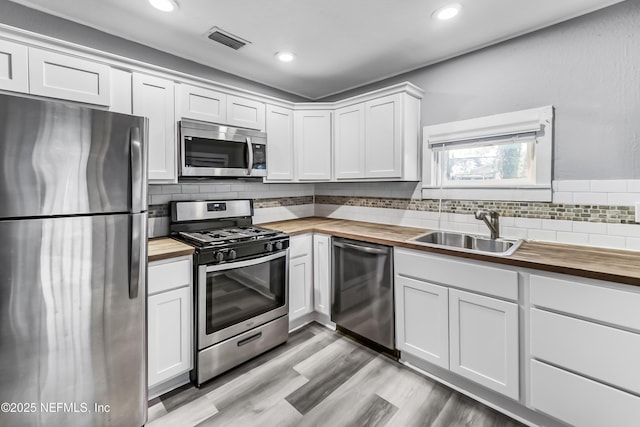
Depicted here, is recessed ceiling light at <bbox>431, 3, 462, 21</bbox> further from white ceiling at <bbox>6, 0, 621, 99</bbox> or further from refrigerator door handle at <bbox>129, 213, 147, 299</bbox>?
refrigerator door handle at <bbox>129, 213, 147, 299</bbox>

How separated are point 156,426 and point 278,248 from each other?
132cm

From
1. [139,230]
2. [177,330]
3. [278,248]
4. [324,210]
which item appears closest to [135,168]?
[139,230]

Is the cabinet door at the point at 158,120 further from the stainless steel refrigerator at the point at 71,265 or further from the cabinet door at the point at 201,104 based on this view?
the stainless steel refrigerator at the point at 71,265

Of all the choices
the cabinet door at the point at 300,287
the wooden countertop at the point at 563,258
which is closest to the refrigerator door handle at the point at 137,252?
the cabinet door at the point at 300,287

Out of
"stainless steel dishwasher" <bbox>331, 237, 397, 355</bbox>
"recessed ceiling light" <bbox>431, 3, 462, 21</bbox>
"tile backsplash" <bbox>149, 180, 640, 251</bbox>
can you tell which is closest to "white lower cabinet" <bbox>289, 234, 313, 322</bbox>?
"stainless steel dishwasher" <bbox>331, 237, 397, 355</bbox>

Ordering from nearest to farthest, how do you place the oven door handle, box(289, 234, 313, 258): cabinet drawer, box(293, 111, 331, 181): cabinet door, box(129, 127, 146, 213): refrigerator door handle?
box(129, 127, 146, 213): refrigerator door handle
the oven door handle
box(289, 234, 313, 258): cabinet drawer
box(293, 111, 331, 181): cabinet door

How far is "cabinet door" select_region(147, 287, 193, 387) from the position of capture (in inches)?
70.2

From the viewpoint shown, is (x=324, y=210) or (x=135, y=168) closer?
(x=135, y=168)

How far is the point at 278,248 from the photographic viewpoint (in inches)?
94.2

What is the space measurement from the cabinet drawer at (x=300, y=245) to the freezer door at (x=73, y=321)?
A: 4.12ft

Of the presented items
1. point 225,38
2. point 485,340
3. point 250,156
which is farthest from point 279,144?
point 485,340

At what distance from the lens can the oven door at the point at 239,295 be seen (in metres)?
1.97

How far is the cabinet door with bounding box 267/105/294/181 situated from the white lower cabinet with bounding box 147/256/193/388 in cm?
130

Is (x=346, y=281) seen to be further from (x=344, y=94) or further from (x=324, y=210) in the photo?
(x=344, y=94)
